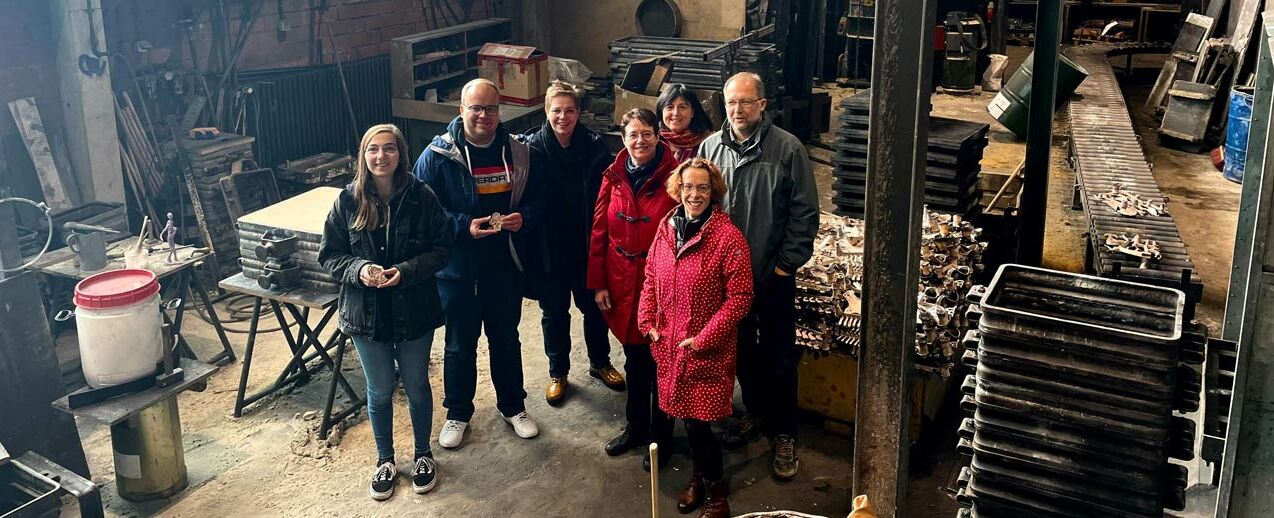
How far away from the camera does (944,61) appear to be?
1279 cm

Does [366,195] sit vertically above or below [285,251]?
above

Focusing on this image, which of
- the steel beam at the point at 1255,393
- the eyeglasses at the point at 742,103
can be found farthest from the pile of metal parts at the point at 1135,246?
the steel beam at the point at 1255,393

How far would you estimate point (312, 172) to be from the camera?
8414mm

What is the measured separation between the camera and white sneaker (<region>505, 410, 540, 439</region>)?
5.49 meters

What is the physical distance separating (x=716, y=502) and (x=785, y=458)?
52 centimetres

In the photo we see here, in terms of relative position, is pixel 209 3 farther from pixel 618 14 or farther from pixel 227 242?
pixel 618 14

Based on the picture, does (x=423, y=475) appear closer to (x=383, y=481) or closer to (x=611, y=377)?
(x=383, y=481)

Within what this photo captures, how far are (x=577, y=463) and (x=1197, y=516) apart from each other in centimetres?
273

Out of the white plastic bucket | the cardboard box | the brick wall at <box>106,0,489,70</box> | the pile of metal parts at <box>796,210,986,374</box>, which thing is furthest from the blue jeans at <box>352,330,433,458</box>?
the cardboard box

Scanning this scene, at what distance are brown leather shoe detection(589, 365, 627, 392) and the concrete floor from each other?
0.18 feet

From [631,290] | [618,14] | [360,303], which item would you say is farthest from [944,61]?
[360,303]

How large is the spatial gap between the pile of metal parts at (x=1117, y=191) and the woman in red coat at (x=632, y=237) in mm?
2289

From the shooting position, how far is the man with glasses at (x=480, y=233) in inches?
198

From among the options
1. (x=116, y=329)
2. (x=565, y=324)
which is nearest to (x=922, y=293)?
(x=565, y=324)
